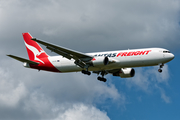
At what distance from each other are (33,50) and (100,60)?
16.3m

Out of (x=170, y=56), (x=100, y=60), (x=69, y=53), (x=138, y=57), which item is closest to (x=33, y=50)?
(x=69, y=53)

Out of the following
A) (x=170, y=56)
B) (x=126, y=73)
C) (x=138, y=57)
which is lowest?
(x=138, y=57)

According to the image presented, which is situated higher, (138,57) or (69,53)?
(138,57)

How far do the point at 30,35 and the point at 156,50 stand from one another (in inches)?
1018

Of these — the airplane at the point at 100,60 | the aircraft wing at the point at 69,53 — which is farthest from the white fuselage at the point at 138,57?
the aircraft wing at the point at 69,53

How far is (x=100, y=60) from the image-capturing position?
172ft

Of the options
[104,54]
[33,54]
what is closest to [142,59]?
[104,54]

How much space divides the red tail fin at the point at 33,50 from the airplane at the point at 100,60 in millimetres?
598

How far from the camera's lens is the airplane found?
2025 inches

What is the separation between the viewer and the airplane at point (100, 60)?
169 ft

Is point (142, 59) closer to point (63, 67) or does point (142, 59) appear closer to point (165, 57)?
point (165, 57)

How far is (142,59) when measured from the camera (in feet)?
169

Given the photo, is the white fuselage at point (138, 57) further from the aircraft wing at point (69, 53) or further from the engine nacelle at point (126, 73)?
the engine nacelle at point (126, 73)

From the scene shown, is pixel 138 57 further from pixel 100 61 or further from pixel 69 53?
pixel 69 53
